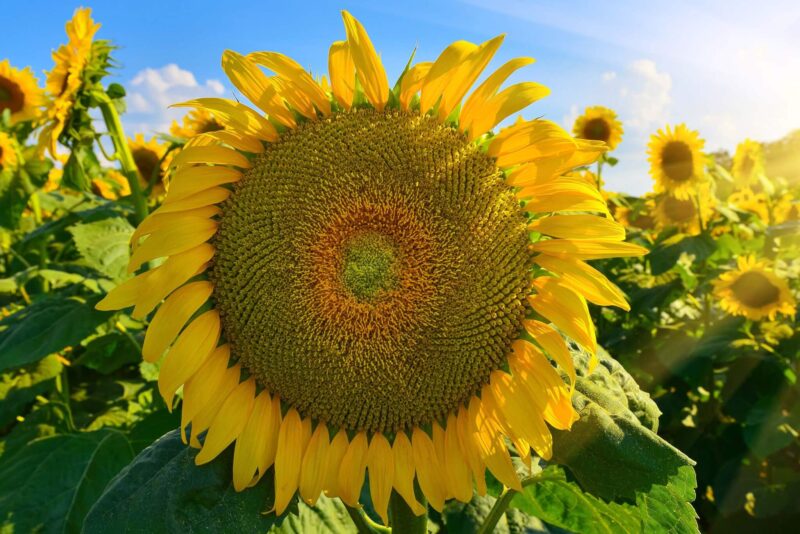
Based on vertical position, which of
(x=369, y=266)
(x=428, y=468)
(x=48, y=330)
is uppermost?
(x=369, y=266)

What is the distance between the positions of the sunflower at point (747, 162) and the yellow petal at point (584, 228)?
21.6 ft

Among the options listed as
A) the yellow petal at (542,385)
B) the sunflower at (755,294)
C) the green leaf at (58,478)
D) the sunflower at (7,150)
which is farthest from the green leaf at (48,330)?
the sunflower at (755,294)

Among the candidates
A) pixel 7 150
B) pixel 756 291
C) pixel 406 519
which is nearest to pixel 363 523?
pixel 406 519

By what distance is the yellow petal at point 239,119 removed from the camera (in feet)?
Answer: 5.79

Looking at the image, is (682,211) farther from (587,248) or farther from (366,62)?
(366,62)

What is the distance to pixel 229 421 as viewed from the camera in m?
1.82

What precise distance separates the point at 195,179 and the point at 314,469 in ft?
2.68

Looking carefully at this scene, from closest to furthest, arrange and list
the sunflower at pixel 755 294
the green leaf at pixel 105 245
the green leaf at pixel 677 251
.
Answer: the green leaf at pixel 105 245, the green leaf at pixel 677 251, the sunflower at pixel 755 294

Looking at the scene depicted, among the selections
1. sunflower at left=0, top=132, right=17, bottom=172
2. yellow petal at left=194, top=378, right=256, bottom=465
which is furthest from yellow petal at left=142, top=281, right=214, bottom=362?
sunflower at left=0, top=132, right=17, bottom=172

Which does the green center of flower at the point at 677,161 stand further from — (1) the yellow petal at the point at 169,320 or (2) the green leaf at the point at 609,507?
(1) the yellow petal at the point at 169,320

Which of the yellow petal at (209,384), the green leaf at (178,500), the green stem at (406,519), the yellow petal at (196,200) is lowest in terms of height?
the green stem at (406,519)

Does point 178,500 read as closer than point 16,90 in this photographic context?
Yes

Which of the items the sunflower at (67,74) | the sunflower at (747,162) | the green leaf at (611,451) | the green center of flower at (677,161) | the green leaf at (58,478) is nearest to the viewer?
the green leaf at (611,451)

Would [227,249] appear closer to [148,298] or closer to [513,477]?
[148,298]
